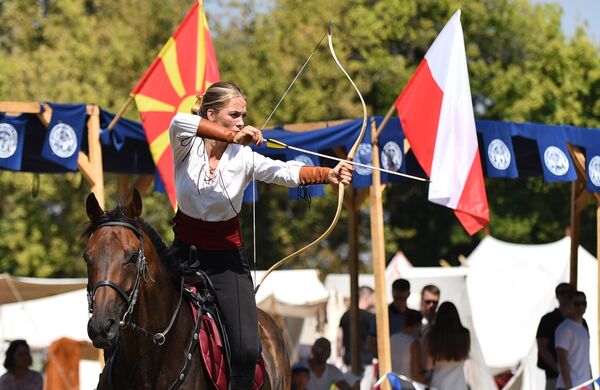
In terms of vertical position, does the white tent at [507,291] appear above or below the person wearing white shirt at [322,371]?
above

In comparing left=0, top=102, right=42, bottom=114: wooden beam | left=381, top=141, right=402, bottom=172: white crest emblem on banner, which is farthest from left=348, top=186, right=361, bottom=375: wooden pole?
left=0, top=102, right=42, bottom=114: wooden beam

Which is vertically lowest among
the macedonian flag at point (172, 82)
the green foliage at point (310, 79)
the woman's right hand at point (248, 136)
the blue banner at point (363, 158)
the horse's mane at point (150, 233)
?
the horse's mane at point (150, 233)

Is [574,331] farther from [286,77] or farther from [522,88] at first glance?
[522,88]

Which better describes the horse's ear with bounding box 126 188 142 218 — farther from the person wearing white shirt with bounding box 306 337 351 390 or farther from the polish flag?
the person wearing white shirt with bounding box 306 337 351 390

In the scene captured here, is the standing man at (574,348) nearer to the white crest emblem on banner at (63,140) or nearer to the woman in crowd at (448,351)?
the woman in crowd at (448,351)

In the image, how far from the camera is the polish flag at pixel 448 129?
10.8 m

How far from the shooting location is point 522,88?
124 ft

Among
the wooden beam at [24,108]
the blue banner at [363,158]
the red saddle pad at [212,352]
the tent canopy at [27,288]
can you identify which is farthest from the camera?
the tent canopy at [27,288]

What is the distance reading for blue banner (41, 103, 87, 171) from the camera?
37.5ft

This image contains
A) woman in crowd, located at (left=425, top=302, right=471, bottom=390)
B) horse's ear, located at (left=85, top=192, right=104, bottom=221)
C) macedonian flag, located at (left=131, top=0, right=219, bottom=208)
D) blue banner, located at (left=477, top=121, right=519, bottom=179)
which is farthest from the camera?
blue banner, located at (left=477, top=121, right=519, bottom=179)

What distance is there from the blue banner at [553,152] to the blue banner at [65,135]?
4691 millimetres

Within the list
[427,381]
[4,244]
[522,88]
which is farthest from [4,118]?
[522,88]

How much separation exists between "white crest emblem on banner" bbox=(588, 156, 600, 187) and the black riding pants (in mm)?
7563

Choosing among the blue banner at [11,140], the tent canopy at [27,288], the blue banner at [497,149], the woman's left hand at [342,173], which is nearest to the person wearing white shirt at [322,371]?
the blue banner at [497,149]
